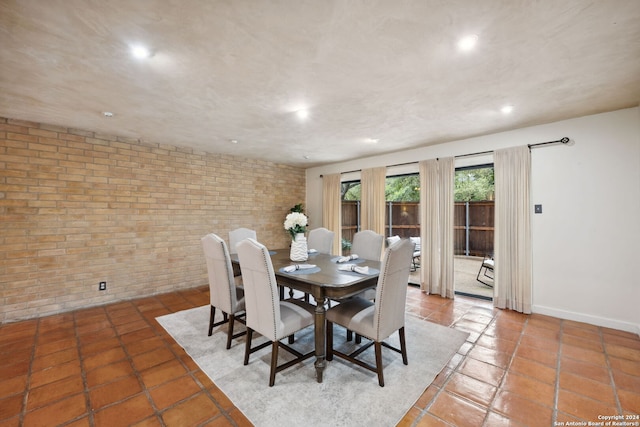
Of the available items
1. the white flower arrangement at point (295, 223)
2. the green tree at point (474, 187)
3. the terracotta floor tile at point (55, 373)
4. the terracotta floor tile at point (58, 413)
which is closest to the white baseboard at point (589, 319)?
the white flower arrangement at point (295, 223)

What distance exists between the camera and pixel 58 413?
172 cm

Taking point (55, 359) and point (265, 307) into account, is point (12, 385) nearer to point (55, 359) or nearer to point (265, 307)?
point (55, 359)

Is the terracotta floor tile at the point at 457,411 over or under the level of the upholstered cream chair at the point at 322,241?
under

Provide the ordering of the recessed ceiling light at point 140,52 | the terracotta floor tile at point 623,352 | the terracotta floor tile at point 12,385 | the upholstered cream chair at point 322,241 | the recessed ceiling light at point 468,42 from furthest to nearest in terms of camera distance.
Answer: the upholstered cream chair at point 322,241, the terracotta floor tile at point 623,352, the terracotta floor tile at point 12,385, the recessed ceiling light at point 140,52, the recessed ceiling light at point 468,42

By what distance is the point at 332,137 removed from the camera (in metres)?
3.86

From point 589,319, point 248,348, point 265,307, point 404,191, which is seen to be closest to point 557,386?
point 589,319

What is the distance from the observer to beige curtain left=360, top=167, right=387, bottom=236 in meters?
4.84

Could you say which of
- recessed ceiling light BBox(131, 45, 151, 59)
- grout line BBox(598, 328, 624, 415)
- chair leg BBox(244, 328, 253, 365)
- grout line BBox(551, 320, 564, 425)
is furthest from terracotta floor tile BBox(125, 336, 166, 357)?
grout line BBox(598, 328, 624, 415)

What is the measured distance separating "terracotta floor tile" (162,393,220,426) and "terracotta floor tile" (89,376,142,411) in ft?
Answer: 1.35

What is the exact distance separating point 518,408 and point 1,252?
524cm

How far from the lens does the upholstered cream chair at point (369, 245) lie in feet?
11.1

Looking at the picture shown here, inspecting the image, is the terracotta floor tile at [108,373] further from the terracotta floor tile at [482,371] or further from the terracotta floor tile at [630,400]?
the terracotta floor tile at [630,400]

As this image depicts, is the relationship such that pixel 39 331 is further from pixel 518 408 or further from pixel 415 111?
pixel 415 111

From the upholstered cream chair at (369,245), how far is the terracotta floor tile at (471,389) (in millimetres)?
1514
